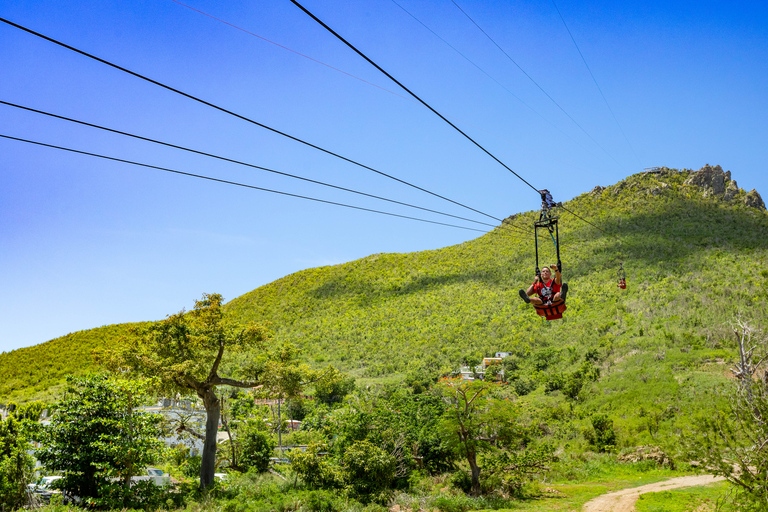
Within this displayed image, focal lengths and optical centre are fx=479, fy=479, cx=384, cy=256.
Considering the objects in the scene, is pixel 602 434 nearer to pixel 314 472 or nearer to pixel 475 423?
pixel 475 423

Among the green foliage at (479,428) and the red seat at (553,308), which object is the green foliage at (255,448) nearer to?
the green foliage at (479,428)

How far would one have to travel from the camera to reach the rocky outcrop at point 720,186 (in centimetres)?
8566

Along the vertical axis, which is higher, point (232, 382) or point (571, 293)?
point (571, 293)

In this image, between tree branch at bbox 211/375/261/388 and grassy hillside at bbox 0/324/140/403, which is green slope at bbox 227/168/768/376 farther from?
tree branch at bbox 211/375/261/388

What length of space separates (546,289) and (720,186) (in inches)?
3882

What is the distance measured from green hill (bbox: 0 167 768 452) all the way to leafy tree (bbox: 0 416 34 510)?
25.4 m

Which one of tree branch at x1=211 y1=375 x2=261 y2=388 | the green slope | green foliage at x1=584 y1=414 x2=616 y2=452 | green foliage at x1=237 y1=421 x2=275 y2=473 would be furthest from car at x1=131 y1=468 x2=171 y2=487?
the green slope

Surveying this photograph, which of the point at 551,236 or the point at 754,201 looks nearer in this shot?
the point at 551,236

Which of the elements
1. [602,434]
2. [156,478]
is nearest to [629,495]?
[602,434]

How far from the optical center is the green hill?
3762 centimetres

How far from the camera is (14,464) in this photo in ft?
55.0

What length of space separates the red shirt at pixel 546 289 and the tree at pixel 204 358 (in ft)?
41.4

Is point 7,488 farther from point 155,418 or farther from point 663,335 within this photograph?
point 663,335

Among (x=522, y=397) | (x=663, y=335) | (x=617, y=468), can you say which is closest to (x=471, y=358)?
(x=522, y=397)
